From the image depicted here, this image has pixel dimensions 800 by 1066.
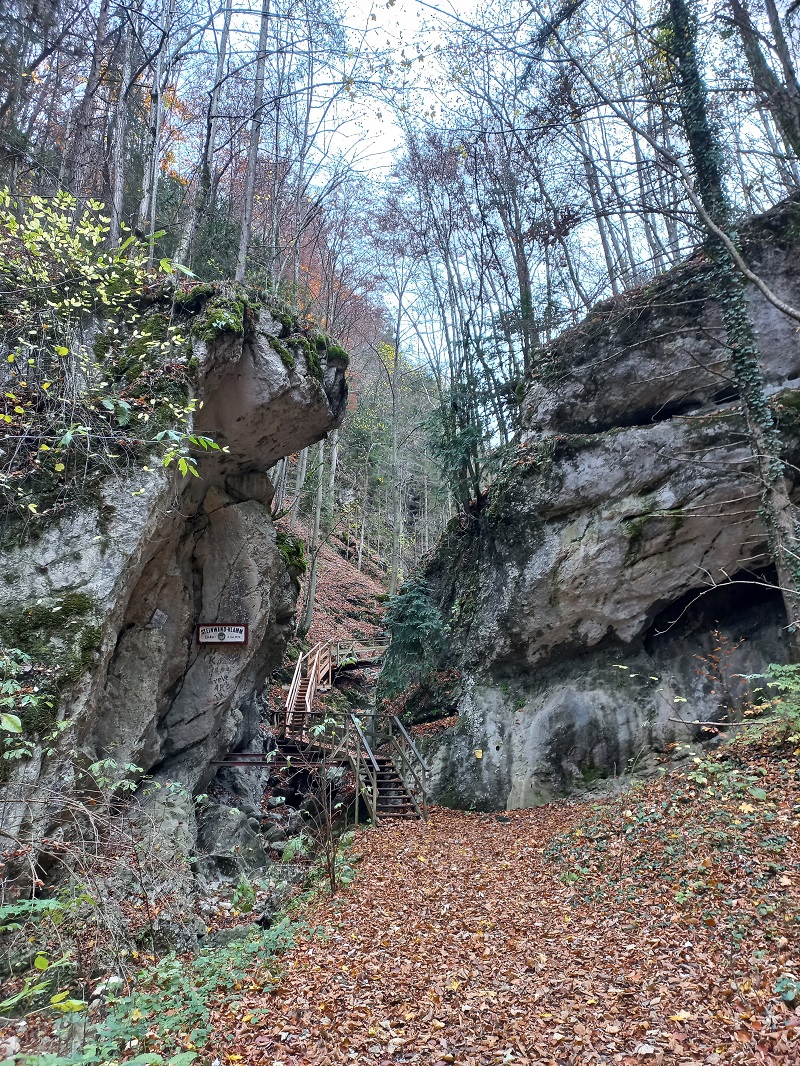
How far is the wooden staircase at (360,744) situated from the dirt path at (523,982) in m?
2.34

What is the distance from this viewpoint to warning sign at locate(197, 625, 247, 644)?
8.65 metres

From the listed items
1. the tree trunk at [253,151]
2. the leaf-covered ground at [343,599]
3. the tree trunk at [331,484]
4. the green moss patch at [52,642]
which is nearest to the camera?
the green moss patch at [52,642]

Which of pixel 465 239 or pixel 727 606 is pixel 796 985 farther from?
pixel 465 239

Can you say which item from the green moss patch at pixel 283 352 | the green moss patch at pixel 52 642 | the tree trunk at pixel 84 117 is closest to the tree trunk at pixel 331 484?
the green moss patch at pixel 283 352

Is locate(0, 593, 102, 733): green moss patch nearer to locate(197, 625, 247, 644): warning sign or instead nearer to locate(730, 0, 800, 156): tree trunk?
locate(197, 625, 247, 644): warning sign

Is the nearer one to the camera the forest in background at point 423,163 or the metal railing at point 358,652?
the forest in background at point 423,163

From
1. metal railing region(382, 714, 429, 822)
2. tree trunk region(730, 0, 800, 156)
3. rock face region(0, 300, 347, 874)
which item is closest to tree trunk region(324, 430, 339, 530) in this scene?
rock face region(0, 300, 347, 874)

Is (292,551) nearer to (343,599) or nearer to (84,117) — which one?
(84,117)

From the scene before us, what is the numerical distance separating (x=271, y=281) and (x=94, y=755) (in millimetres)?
11161

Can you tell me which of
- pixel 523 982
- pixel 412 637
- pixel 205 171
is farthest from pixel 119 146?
pixel 523 982

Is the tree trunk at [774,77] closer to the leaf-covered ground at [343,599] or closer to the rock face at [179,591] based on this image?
the rock face at [179,591]

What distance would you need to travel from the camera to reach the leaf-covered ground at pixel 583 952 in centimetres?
327

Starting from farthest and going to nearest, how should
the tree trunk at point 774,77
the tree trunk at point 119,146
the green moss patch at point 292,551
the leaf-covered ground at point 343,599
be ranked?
1. the leaf-covered ground at point 343,599
2. the green moss patch at point 292,551
3. the tree trunk at point 119,146
4. the tree trunk at point 774,77

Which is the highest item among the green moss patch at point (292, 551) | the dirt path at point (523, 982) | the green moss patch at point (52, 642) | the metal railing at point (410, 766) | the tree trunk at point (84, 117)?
the tree trunk at point (84, 117)
